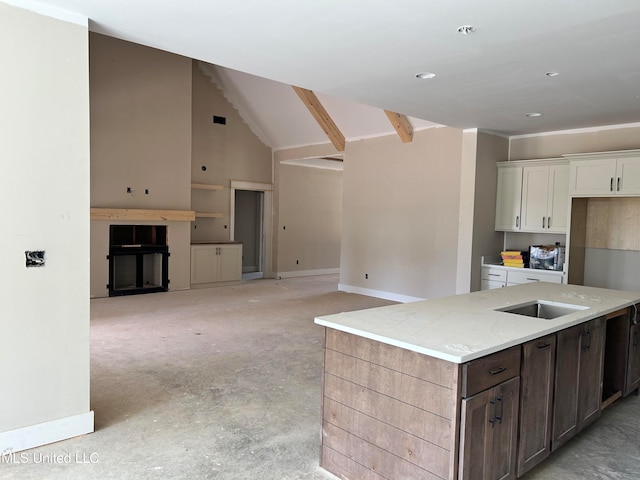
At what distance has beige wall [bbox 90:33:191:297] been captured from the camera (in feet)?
23.5

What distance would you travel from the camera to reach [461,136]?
6.54 metres

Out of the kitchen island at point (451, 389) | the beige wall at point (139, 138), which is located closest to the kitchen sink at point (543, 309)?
the kitchen island at point (451, 389)

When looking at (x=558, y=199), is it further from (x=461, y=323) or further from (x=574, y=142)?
(x=461, y=323)

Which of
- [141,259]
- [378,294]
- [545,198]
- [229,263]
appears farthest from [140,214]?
[545,198]

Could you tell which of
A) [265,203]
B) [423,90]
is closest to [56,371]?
[423,90]

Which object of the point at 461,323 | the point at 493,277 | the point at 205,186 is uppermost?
the point at 205,186

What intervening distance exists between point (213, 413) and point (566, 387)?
224 cm

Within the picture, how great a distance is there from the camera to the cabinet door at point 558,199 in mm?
5832

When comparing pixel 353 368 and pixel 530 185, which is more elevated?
pixel 530 185

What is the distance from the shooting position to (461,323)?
250 cm

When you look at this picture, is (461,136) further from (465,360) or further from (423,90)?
(465,360)

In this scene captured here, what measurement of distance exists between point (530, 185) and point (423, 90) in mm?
2639

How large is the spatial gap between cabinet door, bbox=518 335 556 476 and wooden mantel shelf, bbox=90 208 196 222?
652cm

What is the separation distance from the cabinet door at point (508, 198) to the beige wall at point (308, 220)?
4666 millimetres
